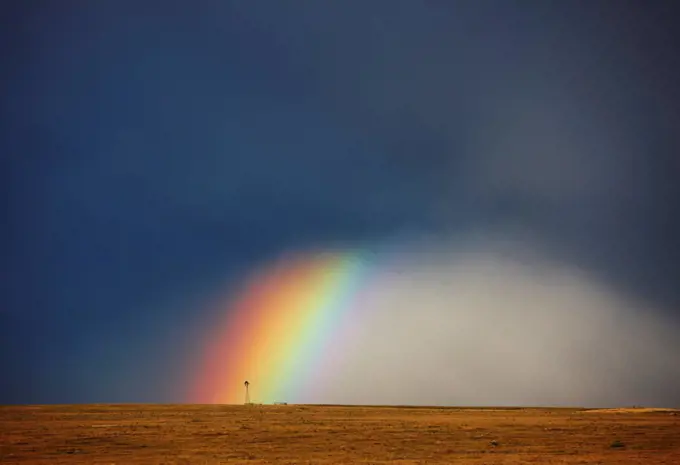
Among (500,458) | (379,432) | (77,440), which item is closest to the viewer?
(500,458)

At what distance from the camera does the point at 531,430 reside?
72.6 meters

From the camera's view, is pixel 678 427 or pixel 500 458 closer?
pixel 500 458

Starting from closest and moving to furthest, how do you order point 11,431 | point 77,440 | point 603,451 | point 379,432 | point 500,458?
point 500,458
point 603,451
point 77,440
point 379,432
point 11,431

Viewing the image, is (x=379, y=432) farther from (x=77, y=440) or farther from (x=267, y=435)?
(x=77, y=440)

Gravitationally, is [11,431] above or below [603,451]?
above

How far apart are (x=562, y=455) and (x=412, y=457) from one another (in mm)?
10495

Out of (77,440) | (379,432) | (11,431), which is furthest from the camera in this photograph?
(11,431)

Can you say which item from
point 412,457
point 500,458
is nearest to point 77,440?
point 412,457

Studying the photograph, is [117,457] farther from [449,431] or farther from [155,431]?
[449,431]

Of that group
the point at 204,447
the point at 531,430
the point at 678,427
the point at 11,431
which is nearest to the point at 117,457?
the point at 204,447

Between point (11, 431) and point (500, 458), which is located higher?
point (11, 431)

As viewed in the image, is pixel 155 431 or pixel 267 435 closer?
pixel 267 435

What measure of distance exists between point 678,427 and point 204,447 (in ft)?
175

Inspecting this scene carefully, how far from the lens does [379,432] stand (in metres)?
69.2
